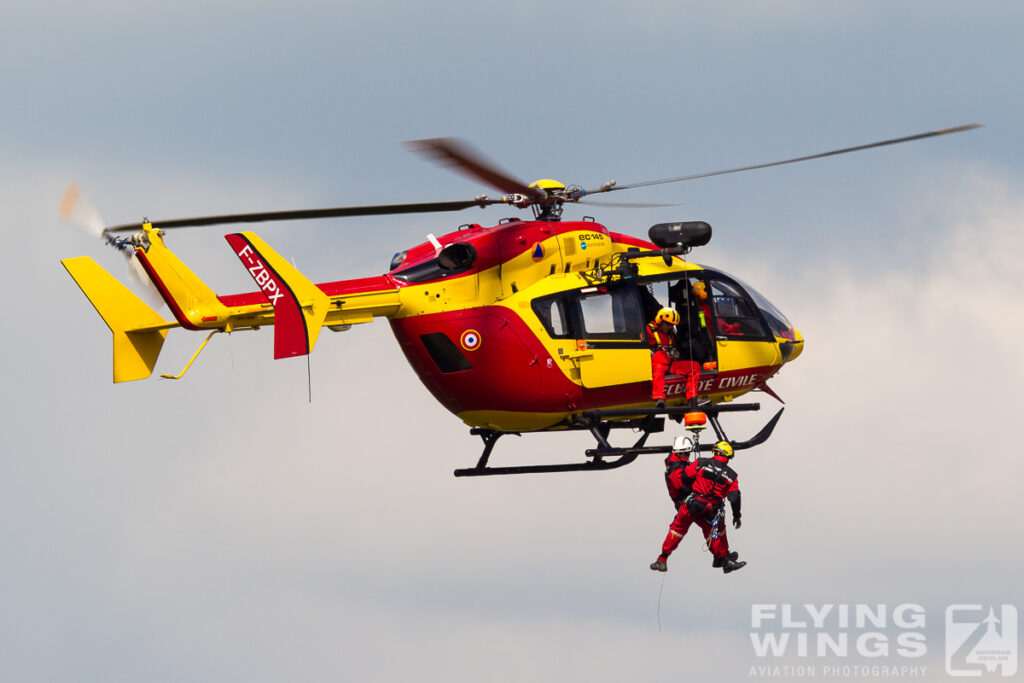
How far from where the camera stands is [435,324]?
89.8ft

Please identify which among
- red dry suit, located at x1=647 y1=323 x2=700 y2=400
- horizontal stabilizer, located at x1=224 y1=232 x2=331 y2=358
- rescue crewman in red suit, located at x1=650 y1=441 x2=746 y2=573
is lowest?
rescue crewman in red suit, located at x1=650 y1=441 x2=746 y2=573

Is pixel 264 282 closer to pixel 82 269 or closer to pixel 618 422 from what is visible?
pixel 82 269

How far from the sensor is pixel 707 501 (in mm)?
27266

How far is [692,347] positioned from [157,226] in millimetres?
8630

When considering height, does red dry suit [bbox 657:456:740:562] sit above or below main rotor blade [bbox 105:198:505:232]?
below

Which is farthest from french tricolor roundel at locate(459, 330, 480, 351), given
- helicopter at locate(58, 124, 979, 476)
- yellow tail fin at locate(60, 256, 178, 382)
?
yellow tail fin at locate(60, 256, 178, 382)

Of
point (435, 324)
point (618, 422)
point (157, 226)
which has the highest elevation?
point (157, 226)

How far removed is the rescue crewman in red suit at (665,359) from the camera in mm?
28062

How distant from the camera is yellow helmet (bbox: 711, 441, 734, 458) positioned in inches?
1093

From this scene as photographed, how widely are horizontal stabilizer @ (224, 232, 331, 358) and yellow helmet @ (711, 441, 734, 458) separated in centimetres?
659

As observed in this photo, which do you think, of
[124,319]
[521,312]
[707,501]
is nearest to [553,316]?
[521,312]

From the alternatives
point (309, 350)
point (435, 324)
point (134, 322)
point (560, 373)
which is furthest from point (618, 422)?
point (134, 322)

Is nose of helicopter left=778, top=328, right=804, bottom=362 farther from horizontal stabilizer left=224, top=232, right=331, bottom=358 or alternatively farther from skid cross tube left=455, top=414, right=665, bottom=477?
horizontal stabilizer left=224, top=232, right=331, bottom=358

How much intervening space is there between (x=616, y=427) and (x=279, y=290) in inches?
252
